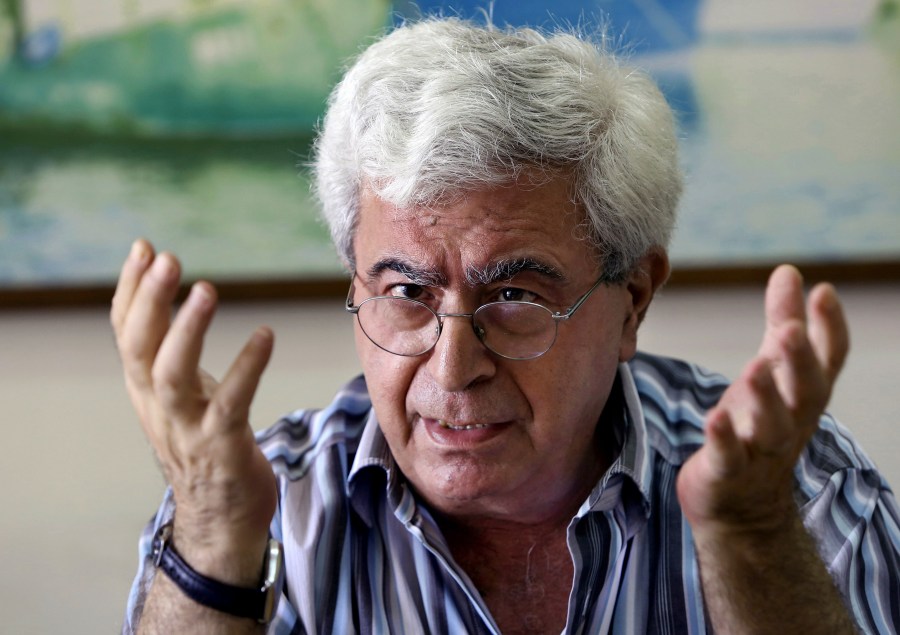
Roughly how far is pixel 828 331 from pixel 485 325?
1.66 ft

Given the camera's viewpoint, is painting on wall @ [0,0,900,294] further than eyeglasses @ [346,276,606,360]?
Yes

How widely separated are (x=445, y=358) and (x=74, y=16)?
1.32 metres

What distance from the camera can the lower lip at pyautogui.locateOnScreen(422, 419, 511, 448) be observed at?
1306 mm

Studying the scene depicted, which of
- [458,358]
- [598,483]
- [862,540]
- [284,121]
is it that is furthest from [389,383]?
[284,121]

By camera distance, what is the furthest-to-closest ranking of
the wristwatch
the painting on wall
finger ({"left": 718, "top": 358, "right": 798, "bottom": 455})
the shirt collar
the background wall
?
the background wall < the painting on wall < the shirt collar < the wristwatch < finger ({"left": 718, "top": 358, "right": 798, "bottom": 455})

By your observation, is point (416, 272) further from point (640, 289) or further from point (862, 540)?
point (862, 540)

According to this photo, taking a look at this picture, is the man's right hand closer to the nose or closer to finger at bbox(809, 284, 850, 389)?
the nose

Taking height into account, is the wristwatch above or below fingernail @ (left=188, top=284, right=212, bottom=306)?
below

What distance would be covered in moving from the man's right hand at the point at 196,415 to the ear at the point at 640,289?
0.65 meters

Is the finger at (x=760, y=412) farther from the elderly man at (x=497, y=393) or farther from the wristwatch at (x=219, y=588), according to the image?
the wristwatch at (x=219, y=588)

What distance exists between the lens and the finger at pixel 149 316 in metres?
0.98

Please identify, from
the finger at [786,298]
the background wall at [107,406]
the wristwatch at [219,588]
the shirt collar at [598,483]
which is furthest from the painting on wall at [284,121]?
the finger at [786,298]

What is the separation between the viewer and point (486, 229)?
129cm

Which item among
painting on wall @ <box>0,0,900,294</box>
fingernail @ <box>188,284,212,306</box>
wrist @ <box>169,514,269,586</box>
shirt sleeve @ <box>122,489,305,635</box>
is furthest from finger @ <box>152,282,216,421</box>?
painting on wall @ <box>0,0,900,294</box>
